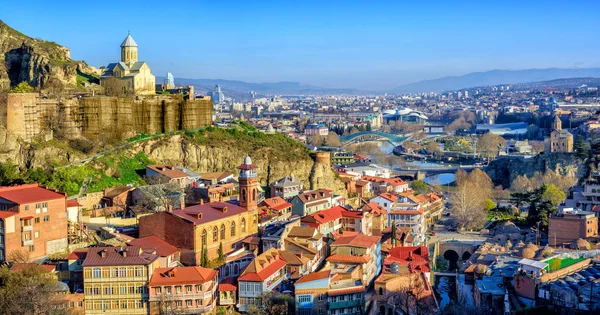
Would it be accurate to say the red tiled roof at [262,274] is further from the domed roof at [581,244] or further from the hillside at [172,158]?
the domed roof at [581,244]

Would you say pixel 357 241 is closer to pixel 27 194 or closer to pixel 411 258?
pixel 411 258

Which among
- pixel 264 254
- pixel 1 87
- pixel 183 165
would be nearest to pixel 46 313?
pixel 264 254

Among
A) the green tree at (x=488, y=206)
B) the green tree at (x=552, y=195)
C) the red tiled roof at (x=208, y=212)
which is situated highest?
the red tiled roof at (x=208, y=212)

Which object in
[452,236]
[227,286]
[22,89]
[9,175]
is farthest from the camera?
[452,236]

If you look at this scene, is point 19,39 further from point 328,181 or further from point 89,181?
point 328,181

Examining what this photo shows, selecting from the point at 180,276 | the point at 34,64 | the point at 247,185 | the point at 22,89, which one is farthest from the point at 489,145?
the point at 180,276

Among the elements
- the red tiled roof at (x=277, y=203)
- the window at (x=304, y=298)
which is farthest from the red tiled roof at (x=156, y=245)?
the red tiled roof at (x=277, y=203)

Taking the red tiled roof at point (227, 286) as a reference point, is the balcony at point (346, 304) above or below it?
below
